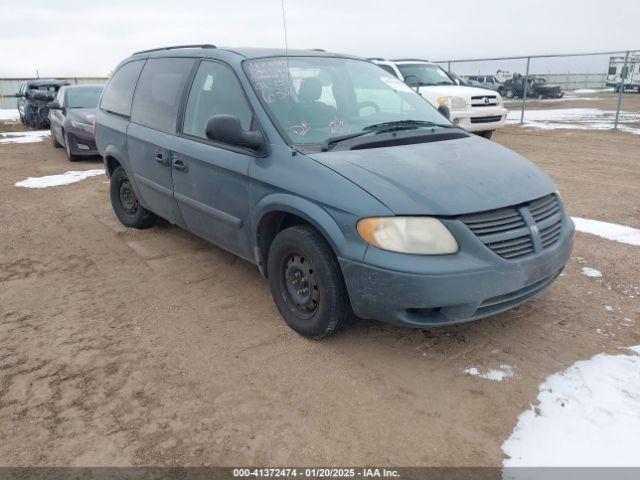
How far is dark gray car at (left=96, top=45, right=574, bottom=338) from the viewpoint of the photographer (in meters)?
2.75

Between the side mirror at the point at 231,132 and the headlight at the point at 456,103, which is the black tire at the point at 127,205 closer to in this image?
the side mirror at the point at 231,132

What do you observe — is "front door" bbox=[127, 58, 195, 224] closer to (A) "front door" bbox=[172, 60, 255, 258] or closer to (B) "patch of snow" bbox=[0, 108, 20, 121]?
(A) "front door" bbox=[172, 60, 255, 258]

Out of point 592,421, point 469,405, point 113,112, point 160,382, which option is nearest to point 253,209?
point 160,382

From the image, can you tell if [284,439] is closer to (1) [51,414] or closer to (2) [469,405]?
(2) [469,405]

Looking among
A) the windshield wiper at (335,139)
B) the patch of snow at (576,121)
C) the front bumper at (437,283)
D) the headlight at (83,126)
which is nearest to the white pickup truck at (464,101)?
the patch of snow at (576,121)

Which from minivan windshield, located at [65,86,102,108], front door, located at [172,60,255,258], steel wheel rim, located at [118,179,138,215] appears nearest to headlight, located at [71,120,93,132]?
minivan windshield, located at [65,86,102,108]

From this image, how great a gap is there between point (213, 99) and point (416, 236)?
2.06 meters

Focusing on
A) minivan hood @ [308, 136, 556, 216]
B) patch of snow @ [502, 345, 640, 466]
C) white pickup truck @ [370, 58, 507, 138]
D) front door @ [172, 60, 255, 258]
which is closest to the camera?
patch of snow @ [502, 345, 640, 466]

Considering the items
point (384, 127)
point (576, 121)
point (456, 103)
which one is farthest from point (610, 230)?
point (576, 121)

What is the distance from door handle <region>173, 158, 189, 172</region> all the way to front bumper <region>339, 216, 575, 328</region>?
182 cm

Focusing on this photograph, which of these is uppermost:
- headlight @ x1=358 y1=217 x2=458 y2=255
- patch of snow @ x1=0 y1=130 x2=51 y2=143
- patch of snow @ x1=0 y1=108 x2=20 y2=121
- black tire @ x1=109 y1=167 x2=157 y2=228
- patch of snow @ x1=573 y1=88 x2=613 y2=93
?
headlight @ x1=358 y1=217 x2=458 y2=255

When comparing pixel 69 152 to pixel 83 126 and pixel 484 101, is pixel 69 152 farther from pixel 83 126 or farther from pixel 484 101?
pixel 484 101

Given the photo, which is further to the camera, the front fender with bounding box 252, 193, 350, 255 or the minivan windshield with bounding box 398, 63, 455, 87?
the minivan windshield with bounding box 398, 63, 455, 87

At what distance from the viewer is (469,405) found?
2693mm
